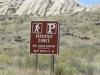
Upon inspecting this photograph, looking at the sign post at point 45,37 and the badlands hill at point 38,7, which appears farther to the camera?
the badlands hill at point 38,7

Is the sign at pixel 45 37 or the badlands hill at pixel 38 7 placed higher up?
the badlands hill at pixel 38 7

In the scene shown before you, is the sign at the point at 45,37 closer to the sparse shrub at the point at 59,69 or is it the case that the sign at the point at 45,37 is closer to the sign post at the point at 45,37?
the sign post at the point at 45,37

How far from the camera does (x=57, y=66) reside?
605 inches

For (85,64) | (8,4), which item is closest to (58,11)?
(8,4)

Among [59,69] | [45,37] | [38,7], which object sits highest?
[38,7]

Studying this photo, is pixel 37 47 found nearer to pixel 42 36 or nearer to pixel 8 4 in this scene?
pixel 42 36

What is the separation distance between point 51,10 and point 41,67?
77.1m

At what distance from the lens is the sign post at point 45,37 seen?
14922 millimetres

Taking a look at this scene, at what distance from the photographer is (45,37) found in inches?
591

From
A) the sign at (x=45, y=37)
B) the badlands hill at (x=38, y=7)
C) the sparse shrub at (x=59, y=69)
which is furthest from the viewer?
the badlands hill at (x=38, y=7)

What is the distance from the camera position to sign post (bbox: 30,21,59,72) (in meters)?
14.9

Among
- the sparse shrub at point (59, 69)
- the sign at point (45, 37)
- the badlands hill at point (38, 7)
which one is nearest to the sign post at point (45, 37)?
the sign at point (45, 37)

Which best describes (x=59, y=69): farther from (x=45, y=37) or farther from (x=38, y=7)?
(x=38, y=7)

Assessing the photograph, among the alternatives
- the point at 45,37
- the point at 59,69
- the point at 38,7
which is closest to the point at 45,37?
the point at 45,37
